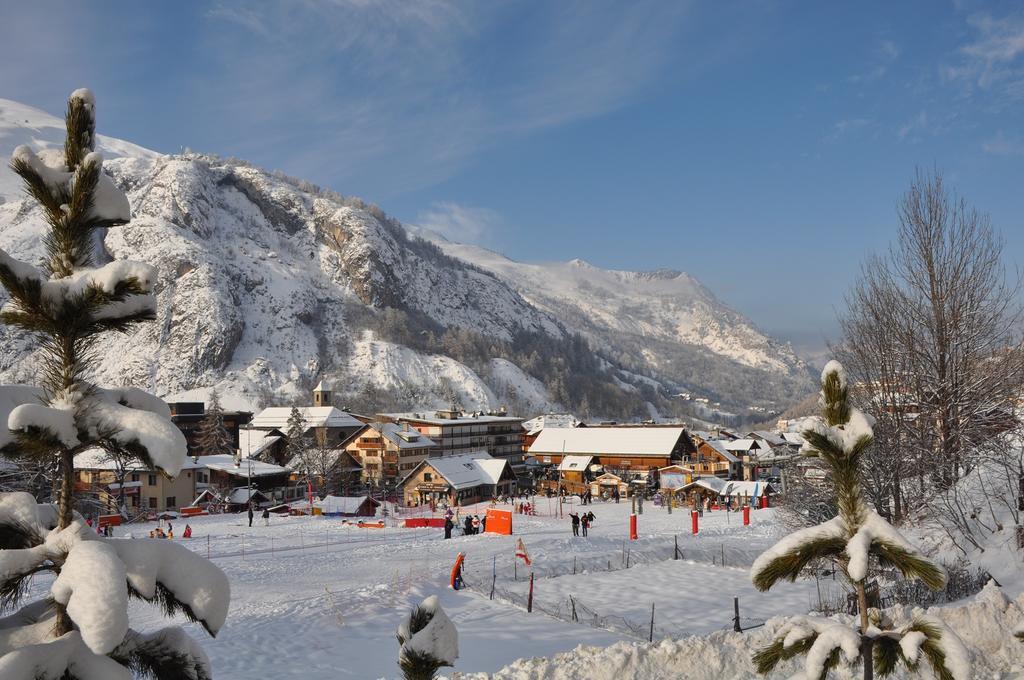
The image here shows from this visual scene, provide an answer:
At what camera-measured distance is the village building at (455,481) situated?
59.2 m

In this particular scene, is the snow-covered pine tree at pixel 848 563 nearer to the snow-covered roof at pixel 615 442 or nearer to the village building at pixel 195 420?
the snow-covered roof at pixel 615 442

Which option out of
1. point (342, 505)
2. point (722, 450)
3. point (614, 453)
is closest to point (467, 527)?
point (342, 505)

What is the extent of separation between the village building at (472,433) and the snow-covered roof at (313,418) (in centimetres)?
644

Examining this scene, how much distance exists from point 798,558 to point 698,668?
23.1 feet

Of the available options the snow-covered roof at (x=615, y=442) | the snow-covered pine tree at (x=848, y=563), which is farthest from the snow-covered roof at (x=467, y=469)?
the snow-covered pine tree at (x=848, y=563)

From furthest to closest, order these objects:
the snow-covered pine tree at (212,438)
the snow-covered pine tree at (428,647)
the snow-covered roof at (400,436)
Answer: the snow-covered pine tree at (212,438), the snow-covered roof at (400,436), the snow-covered pine tree at (428,647)

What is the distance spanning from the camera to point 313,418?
106 m

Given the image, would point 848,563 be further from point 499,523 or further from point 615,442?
point 615,442

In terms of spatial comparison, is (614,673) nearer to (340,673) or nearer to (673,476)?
(340,673)

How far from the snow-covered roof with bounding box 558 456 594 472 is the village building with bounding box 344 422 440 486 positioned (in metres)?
Answer: 16.3

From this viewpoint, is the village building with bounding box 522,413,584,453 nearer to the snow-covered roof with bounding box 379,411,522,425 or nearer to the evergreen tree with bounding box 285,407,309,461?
the snow-covered roof with bounding box 379,411,522,425

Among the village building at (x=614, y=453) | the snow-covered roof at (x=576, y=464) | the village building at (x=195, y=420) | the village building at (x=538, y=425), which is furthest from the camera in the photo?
the village building at (x=538, y=425)

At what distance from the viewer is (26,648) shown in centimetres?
331

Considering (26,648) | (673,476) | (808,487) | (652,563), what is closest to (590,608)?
(652,563)
